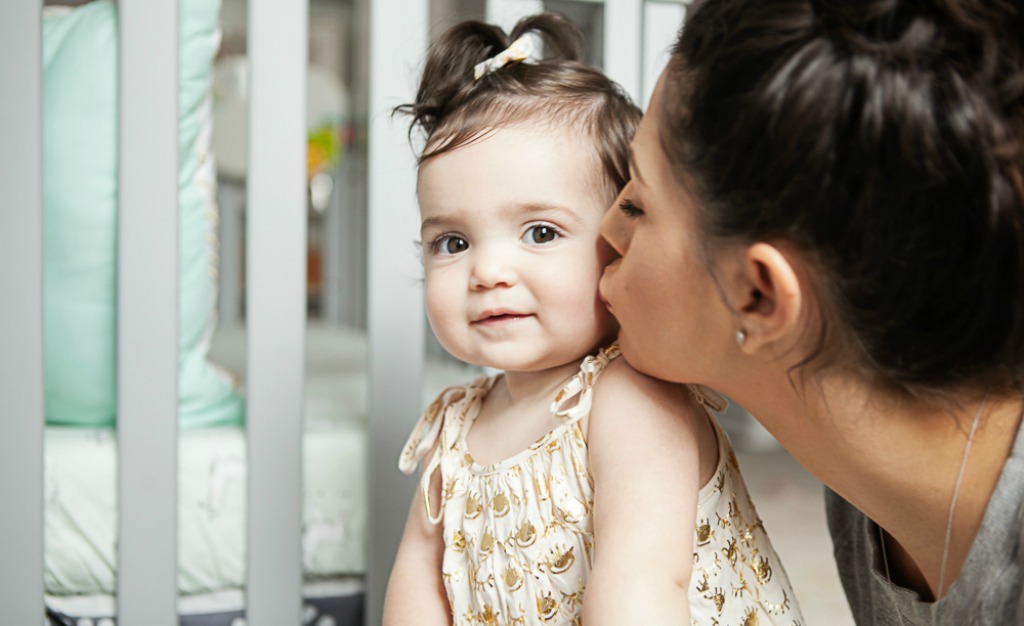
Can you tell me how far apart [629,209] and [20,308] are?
2.24 ft

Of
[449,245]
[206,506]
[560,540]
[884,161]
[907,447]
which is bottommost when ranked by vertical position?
[206,506]

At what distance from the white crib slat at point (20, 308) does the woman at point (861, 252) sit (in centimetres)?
64

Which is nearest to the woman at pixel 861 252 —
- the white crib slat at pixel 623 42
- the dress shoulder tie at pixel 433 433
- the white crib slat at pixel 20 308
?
the dress shoulder tie at pixel 433 433

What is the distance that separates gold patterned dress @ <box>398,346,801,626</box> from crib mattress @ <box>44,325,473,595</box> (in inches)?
10.5

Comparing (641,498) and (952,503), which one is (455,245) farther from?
(952,503)

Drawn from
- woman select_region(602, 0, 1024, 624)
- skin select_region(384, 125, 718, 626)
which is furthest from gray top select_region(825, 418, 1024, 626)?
skin select_region(384, 125, 718, 626)

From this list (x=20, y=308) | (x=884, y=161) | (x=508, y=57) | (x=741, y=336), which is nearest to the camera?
(x=884, y=161)

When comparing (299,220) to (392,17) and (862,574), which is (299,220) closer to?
(392,17)

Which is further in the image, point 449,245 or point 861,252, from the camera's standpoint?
point 449,245

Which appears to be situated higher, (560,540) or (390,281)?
(390,281)

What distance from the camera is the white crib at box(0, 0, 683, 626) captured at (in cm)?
102

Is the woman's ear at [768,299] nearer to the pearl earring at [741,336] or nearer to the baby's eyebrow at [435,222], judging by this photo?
the pearl earring at [741,336]

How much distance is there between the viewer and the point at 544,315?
84cm

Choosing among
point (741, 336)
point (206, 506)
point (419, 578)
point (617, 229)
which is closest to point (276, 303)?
point (206, 506)
